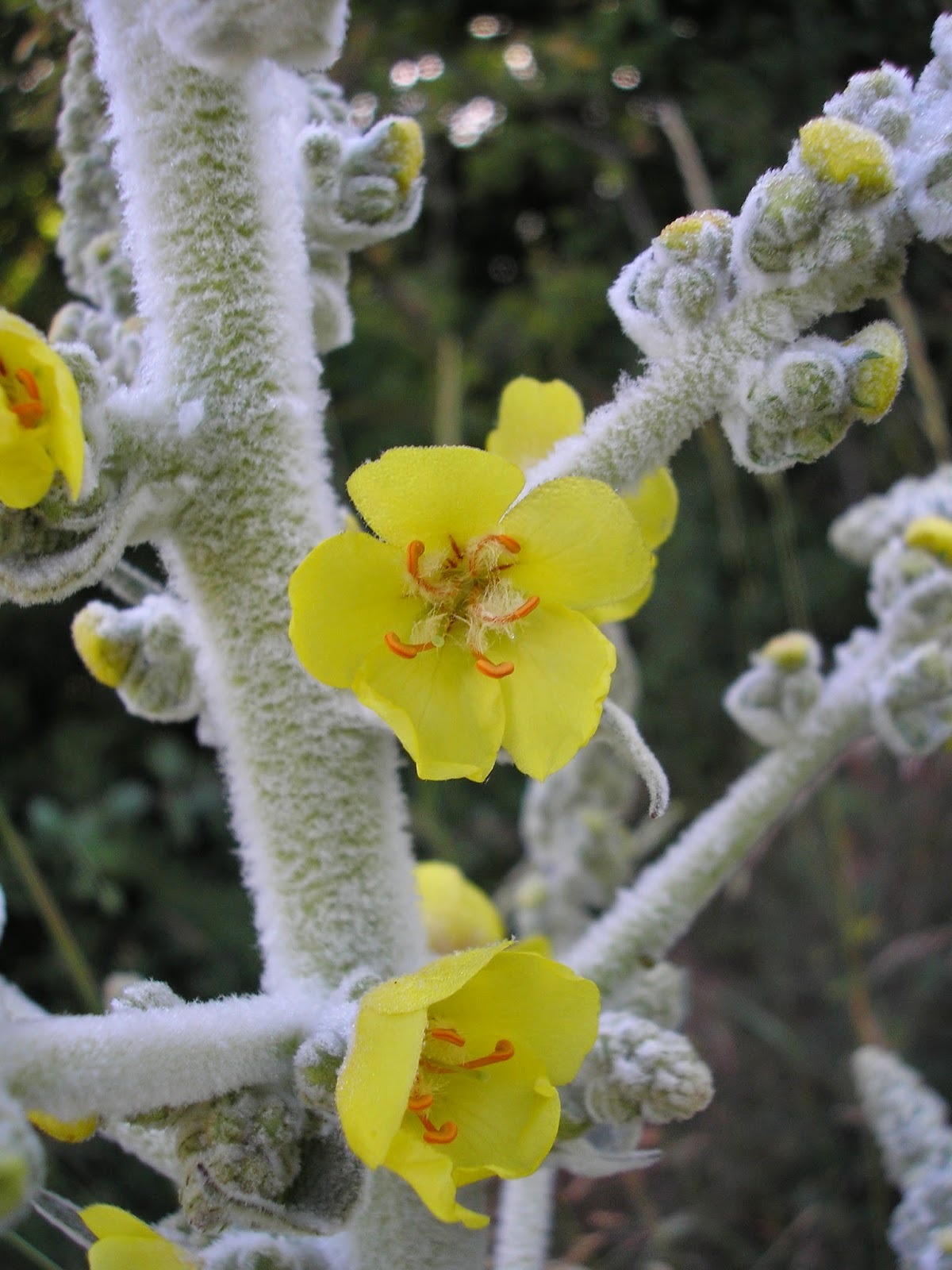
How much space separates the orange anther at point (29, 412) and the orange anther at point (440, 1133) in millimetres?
675

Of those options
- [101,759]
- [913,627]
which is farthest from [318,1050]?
[101,759]

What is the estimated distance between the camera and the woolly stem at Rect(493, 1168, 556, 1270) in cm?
140

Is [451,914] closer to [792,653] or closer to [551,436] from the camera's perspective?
[792,653]

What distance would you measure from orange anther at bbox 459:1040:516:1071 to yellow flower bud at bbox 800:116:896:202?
81cm

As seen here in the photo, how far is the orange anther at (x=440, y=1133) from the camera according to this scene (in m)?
0.97

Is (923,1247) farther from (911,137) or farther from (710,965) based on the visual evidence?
(710,965)

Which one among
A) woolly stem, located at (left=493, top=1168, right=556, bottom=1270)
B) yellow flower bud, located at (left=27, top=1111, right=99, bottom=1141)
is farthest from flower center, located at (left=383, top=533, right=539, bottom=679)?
woolly stem, located at (left=493, top=1168, right=556, bottom=1270)

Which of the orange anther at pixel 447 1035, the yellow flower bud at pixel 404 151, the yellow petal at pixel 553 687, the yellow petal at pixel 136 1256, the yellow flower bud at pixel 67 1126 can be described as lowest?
the yellow petal at pixel 136 1256

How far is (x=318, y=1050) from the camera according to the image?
950mm

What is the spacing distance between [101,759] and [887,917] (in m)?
2.36

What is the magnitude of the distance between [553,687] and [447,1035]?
33cm

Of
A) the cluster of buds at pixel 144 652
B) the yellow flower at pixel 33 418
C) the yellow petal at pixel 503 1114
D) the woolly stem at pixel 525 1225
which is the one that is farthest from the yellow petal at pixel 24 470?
the woolly stem at pixel 525 1225

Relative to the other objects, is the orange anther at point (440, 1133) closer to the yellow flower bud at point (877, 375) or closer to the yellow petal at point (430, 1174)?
the yellow petal at point (430, 1174)

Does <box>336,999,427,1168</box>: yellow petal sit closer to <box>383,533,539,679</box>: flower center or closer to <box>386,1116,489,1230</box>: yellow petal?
<box>386,1116,489,1230</box>: yellow petal
